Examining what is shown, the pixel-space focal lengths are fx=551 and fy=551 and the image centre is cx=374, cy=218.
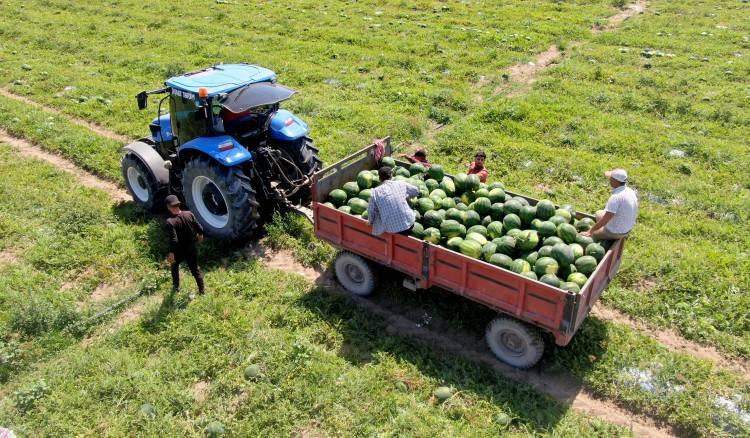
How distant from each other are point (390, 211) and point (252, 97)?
316cm

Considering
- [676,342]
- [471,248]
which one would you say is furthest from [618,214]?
[676,342]

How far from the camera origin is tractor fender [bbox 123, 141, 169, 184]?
31.8ft

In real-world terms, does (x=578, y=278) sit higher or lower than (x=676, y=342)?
higher

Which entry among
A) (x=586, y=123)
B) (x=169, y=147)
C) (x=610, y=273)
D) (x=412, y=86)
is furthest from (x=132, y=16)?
(x=610, y=273)

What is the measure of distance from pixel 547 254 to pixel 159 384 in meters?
4.95

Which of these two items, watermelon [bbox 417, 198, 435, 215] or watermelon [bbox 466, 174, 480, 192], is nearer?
watermelon [bbox 417, 198, 435, 215]

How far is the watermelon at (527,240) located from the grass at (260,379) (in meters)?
1.62

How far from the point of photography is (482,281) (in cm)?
663

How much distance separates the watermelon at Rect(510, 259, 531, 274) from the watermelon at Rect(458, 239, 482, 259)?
455 millimetres

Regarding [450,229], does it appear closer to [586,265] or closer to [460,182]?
[460,182]

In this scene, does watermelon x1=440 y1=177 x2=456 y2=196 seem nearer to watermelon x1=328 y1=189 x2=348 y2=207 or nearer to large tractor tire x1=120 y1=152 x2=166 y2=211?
watermelon x1=328 y1=189 x2=348 y2=207

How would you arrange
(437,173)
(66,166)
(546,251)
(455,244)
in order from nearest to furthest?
(546,251), (455,244), (437,173), (66,166)

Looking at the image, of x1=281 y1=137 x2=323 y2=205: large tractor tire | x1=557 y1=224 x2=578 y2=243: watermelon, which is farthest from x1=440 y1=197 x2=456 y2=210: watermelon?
x1=281 y1=137 x2=323 y2=205: large tractor tire

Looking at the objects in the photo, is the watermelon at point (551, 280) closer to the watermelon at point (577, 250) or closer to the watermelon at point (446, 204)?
the watermelon at point (577, 250)
